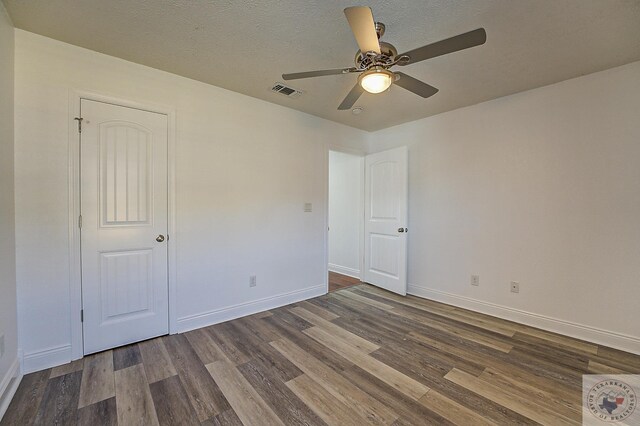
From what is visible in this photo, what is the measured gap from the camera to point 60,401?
1.68 m

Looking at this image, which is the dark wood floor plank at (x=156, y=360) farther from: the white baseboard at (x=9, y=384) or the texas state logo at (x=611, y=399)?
the texas state logo at (x=611, y=399)

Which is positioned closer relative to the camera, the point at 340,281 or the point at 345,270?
the point at 340,281

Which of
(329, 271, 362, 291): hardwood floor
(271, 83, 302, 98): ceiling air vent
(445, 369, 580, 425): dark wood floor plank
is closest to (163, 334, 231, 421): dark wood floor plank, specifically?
(445, 369, 580, 425): dark wood floor plank

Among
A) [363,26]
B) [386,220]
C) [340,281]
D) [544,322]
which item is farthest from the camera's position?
[340,281]

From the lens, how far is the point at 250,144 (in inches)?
120

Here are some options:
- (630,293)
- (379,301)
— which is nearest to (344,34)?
(379,301)

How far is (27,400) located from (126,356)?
22.5 inches

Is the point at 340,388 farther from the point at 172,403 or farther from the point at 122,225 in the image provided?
the point at 122,225

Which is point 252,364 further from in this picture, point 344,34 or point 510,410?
point 344,34

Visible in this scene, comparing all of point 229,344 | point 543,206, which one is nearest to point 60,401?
point 229,344

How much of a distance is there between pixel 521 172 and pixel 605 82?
3.19 ft

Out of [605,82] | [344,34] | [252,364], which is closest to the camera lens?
[344,34]

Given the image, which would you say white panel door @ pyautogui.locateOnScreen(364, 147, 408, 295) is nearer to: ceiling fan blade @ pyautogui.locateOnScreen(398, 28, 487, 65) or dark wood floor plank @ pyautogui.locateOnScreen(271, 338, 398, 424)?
dark wood floor plank @ pyautogui.locateOnScreen(271, 338, 398, 424)

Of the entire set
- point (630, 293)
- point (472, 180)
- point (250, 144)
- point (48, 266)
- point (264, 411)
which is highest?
point (250, 144)
